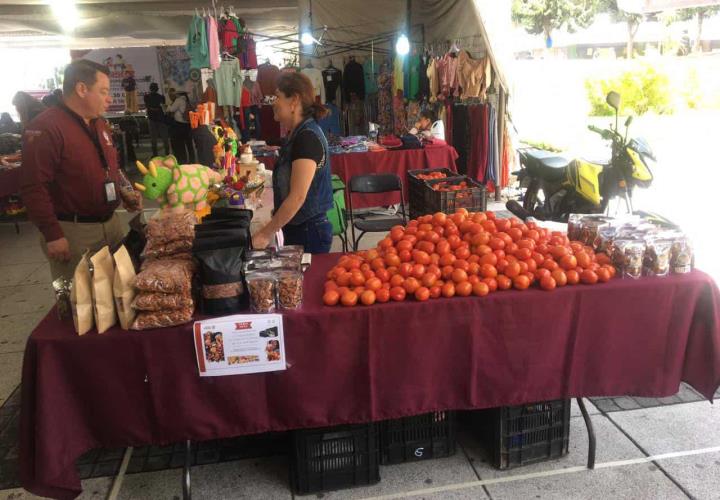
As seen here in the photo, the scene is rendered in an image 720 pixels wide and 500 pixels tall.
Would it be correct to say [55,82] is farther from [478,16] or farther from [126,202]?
[126,202]

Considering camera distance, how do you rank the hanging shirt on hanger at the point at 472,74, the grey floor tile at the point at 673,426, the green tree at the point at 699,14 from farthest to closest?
the green tree at the point at 699,14, the hanging shirt on hanger at the point at 472,74, the grey floor tile at the point at 673,426

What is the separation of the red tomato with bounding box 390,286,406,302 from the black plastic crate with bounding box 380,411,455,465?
0.65 m

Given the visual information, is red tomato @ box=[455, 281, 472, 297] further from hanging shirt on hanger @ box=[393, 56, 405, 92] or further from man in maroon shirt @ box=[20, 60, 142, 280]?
hanging shirt on hanger @ box=[393, 56, 405, 92]

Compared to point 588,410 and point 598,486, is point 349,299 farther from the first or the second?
point 588,410

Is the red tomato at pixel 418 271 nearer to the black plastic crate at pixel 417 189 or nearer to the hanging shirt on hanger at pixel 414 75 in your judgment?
the black plastic crate at pixel 417 189

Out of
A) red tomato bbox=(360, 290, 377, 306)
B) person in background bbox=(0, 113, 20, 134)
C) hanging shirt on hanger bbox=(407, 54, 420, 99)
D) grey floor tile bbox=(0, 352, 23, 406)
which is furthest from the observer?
person in background bbox=(0, 113, 20, 134)

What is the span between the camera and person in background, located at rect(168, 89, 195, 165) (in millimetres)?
11320

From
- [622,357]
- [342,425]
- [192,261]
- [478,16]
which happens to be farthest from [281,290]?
[478,16]

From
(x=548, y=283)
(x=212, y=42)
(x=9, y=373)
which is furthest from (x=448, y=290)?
(x=212, y=42)

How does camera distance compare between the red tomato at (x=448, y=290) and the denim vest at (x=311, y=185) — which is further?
the denim vest at (x=311, y=185)

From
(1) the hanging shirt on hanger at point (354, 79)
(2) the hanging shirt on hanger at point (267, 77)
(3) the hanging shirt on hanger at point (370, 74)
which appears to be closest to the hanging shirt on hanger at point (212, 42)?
(2) the hanging shirt on hanger at point (267, 77)

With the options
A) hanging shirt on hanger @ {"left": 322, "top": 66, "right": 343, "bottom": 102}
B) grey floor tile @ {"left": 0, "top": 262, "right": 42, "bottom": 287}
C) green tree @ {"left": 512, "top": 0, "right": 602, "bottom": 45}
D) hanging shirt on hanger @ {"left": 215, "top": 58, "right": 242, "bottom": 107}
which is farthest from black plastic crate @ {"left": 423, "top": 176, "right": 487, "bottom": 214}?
green tree @ {"left": 512, "top": 0, "right": 602, "bottom": 45}

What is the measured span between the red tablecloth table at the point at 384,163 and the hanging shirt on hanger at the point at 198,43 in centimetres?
124

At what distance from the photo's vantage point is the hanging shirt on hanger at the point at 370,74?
32.3 feet
